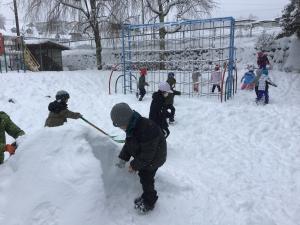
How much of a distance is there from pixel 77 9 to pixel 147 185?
16.6 metres

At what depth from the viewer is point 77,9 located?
18641 mm

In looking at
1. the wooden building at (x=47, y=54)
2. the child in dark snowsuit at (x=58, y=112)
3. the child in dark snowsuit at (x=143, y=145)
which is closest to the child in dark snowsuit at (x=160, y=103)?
the child in dark snowsuit at (x=58, y=112)

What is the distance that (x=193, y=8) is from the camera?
63.8 ft

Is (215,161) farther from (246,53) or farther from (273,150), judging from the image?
(246,53)

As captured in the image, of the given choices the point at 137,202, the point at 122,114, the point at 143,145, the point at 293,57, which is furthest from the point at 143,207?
the point at 293,57

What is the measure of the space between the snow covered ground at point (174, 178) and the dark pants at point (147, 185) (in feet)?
0.52

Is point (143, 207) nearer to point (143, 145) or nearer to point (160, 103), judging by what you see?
point (143, 145)

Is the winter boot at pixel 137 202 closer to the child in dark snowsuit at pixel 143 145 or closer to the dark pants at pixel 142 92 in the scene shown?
the child in dark snowsuit at pixel 143 145

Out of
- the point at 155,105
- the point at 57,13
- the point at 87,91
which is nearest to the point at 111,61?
the point at 57,13

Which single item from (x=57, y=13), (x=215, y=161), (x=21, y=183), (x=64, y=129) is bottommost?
(x=215, y=161)

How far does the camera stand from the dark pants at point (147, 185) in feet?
12.2

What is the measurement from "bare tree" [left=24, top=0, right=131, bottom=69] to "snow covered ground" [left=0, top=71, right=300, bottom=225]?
37.5ft

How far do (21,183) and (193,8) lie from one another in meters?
17.6

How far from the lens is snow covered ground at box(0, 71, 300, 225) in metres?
3.40
